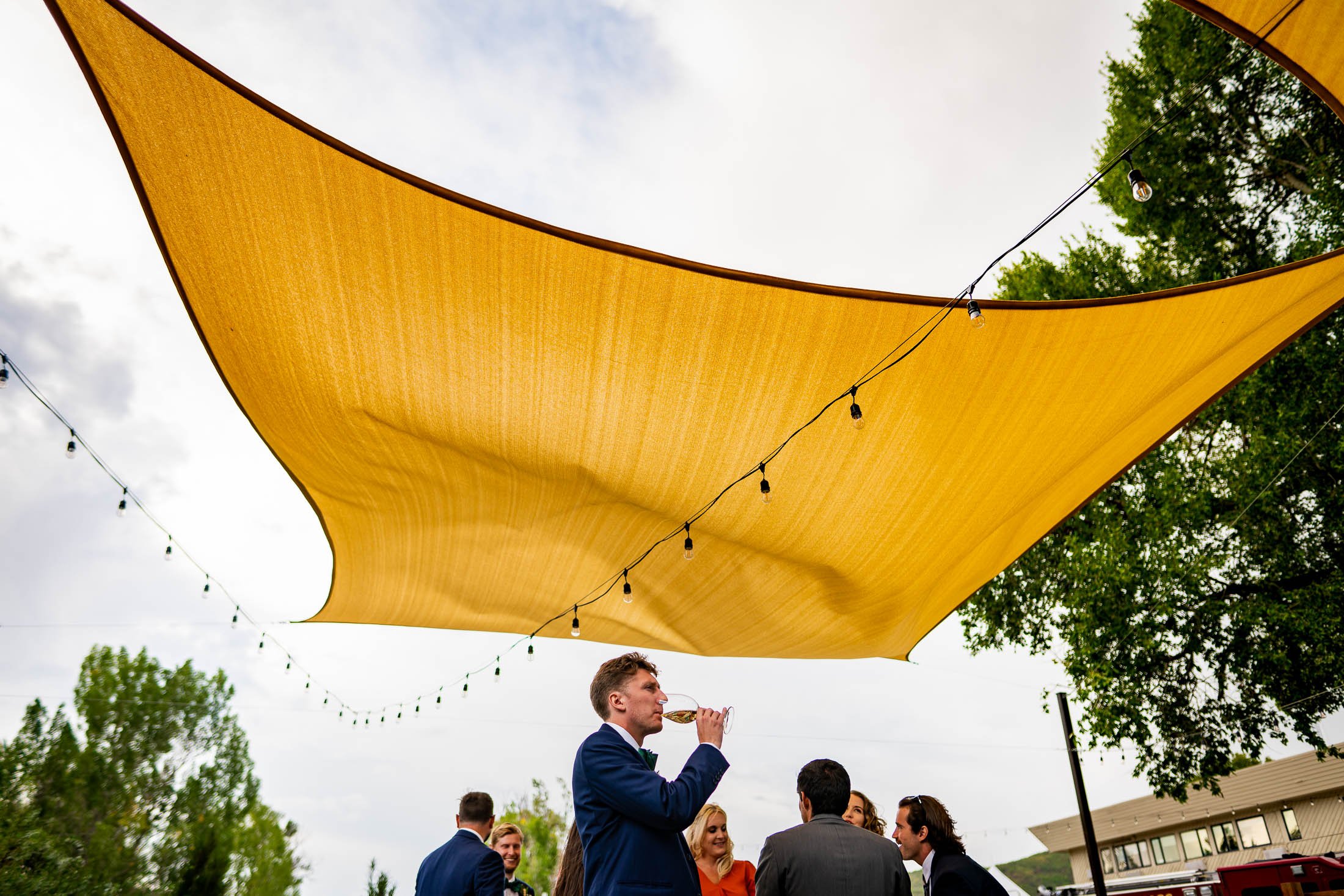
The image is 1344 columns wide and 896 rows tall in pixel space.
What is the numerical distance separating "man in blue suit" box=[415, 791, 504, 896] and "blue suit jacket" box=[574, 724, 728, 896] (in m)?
1.36

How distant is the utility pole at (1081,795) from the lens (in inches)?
299

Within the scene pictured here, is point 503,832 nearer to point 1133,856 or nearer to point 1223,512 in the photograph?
point 1223,512

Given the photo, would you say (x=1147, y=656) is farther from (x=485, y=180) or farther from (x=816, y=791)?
(x=485, y=180)

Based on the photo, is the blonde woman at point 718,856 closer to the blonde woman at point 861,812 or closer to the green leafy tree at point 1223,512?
the blonde woman at point 861,812

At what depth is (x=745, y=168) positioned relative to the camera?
24.3 feet

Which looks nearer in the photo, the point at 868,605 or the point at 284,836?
the point at 868,605

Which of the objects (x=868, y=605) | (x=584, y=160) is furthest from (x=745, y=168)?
(x=868, y=605)

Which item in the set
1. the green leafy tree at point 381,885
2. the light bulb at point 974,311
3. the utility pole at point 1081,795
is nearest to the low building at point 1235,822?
Answer: the utility pole at point 1081,795

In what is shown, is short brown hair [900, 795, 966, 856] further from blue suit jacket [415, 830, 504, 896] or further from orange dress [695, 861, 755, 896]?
blue suit jacket [415, 830, 504, 896]

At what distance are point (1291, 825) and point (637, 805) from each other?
22.5 m

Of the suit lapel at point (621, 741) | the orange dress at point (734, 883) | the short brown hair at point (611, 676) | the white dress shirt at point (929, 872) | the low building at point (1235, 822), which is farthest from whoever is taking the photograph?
the low building at point (1235, 822)

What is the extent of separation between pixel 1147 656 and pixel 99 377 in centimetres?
1787

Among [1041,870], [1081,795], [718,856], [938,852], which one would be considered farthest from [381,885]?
[1041,870]

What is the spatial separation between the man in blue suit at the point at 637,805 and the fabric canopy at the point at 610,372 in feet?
5.08
